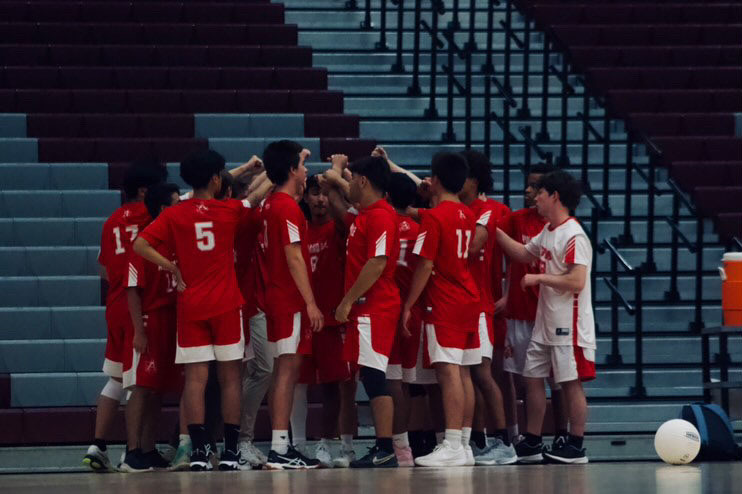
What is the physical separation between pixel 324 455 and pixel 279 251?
3.75 feet

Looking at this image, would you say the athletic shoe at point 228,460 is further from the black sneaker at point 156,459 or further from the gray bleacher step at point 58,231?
the gray bleacher step at point 58,231

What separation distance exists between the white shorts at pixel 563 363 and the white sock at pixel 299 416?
1243 millimetres

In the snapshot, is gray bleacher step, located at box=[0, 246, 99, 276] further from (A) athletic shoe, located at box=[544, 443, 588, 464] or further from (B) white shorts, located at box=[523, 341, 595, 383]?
(A) athletic shoe, located at box=[544, 443, 588, 464]

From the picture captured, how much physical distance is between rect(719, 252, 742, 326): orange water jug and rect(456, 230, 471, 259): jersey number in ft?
5.83

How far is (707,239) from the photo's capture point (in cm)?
1101

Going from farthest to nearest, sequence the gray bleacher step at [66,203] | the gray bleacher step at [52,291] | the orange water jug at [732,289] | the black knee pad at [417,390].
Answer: the gray bleacher step at [66,203] → the gray bleacher step at [52,291] → the orange water jug at [732,289] → the black knee pad at [417,390]

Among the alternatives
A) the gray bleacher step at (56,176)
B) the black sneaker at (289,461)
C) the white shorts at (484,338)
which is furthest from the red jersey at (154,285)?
the gray bleacher step at (56,176)

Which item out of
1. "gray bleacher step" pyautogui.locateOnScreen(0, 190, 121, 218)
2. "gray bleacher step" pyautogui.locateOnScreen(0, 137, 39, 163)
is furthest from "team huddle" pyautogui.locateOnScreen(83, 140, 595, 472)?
"gray bleacher step" pyautogui.locateOnScreen(0, 137, 39, 163)

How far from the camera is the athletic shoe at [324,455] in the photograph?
7435 mm

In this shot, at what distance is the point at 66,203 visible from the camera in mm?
10359

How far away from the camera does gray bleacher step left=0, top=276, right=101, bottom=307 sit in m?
9.53

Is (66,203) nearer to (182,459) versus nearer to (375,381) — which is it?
(182,459)

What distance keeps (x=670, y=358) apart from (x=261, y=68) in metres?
4.37

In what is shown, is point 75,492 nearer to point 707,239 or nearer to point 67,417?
point 67,417
